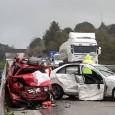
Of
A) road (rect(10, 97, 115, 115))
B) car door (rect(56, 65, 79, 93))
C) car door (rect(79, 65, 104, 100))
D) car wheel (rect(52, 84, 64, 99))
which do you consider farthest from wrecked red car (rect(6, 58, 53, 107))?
car door (rect(79, 65, 104, 100))

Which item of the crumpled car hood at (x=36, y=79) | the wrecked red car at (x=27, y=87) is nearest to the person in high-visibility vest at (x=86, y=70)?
the wrecked red car at (x=27, y=87)

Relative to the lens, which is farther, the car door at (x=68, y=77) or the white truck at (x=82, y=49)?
the white truck at (x=82, y=49)

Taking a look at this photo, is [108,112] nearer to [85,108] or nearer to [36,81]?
[85,108]

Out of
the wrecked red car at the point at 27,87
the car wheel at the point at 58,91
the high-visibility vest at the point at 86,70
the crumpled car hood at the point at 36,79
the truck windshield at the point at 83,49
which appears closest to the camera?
the wrecked red car at the point at 27,87

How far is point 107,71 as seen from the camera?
17781 mm

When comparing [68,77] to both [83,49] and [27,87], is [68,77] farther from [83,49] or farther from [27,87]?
[83,49]

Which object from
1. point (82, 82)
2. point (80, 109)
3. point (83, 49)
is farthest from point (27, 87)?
point (83, 49)

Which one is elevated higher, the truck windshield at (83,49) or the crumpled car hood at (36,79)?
the truck windshield at (83,49)

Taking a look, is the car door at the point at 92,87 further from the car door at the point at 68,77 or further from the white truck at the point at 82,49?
the white truck at the point at 82,49

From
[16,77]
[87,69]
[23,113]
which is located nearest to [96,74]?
[87,69]

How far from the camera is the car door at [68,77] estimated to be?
17547mm

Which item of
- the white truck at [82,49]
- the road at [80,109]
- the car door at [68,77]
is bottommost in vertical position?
the road at [80,109]

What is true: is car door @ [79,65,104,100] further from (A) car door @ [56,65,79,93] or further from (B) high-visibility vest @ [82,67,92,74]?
(A) car door @ [56,65,79,93]

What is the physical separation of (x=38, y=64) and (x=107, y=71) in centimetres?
347
